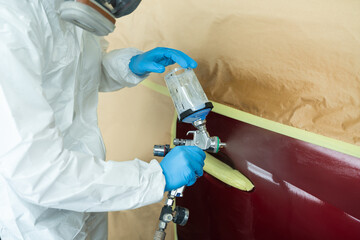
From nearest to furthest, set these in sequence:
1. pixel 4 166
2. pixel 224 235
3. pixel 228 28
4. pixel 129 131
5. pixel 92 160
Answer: pixel 4 166, pixel 92 160, pixel 228 28, pixel 224 235, pixel 129 131

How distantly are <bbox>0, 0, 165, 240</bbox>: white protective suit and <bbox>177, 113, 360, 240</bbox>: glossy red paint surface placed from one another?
309 mm

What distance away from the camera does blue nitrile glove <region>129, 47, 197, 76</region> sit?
2.91 feet

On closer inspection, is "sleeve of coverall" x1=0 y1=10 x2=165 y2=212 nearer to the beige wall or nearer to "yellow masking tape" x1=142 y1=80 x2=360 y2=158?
"yellow masking tape" x1=142 y1=80 x2=360 y2=158

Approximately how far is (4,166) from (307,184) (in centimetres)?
75

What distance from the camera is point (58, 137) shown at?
697 mm

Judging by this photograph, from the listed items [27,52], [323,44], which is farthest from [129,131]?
[323,44]

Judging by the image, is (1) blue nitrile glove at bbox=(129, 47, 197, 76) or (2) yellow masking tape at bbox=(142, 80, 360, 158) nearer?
(2) yellow masking tape at bbox=(142, 80, 360, 158)

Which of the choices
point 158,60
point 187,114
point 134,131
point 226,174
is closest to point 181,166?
point 187,114

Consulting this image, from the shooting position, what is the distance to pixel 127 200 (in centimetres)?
76

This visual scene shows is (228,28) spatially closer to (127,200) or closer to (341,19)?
(341,19)

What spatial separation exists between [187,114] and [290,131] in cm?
29

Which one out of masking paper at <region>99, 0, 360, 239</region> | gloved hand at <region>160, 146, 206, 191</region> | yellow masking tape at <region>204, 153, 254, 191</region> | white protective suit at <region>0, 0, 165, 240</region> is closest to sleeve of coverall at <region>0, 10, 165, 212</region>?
white protective suit at <region>0, 0, 165, 240</region>

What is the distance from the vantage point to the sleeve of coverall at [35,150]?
2.09ft

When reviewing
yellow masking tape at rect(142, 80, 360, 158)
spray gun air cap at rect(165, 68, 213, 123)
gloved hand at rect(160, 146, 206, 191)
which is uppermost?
spray gun air cap at rect(165, 68, 213, 123)
